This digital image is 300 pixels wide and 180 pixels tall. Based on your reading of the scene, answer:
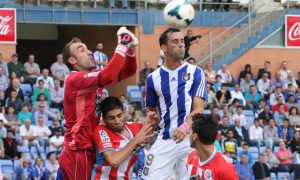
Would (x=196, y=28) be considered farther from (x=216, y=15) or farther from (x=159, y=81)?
(x=159, y=81)

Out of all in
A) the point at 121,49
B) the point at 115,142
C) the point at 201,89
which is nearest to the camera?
the point at 121,49

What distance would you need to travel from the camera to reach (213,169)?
361 inches

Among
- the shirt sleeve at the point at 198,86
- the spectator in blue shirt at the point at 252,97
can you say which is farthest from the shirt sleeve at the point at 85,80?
the spectator in blue shirt at the point at 252,97

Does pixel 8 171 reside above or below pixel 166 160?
below

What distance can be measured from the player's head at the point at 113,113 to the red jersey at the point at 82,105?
16 centimetres

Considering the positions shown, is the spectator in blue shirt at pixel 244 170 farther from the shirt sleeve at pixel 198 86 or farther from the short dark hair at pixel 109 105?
the short dark hair at pixel 109 105

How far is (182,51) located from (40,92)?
12466 millimetres

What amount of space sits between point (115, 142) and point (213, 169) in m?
1.20

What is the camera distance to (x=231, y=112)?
24406 mm

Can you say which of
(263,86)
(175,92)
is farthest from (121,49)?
(263,86)

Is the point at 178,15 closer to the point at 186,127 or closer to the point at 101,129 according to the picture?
the point at 186,127

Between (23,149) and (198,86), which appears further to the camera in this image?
(23,149)

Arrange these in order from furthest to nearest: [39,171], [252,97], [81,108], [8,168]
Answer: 1. [252,97]
2. [8,168]
3. [39,171]
4. [81,108]

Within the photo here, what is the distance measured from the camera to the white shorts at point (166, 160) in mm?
10508
